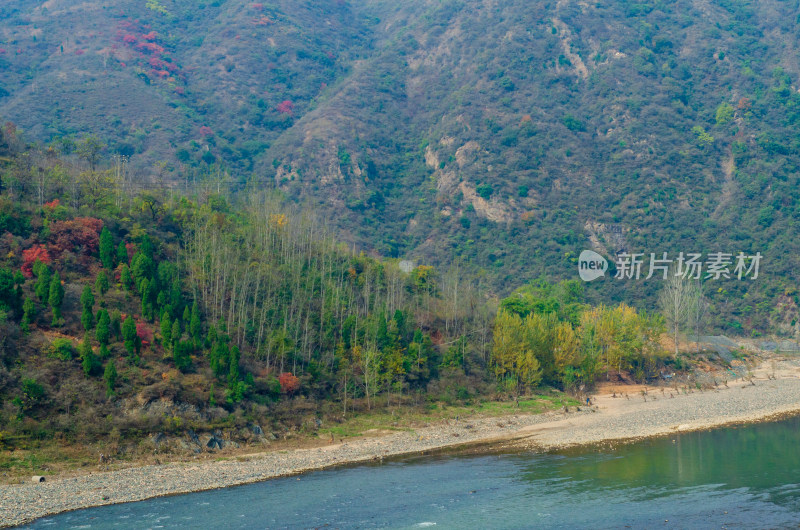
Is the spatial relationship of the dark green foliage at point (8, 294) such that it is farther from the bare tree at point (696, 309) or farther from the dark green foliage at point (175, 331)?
the bare tree at point (696, 309)

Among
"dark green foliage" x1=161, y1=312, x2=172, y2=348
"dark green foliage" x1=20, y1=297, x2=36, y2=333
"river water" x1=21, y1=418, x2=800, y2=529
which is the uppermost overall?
"dark green foliage" x1=20, y1=297, x2=36, y2=333

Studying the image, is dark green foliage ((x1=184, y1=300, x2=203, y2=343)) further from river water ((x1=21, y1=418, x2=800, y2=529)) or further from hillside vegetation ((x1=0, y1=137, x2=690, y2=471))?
river water ((x1=21, y1=418, x2=800, y2=529))

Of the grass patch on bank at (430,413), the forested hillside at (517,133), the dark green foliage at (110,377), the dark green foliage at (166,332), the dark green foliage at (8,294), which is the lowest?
the grass patch on bank at (430,413)

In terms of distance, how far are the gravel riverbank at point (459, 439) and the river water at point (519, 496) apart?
2141 millimetres

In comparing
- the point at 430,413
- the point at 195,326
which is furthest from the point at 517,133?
the point at 195,326

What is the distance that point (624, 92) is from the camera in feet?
559

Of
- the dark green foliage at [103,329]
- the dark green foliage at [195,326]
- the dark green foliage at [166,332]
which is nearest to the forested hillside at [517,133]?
the dark green foliage at [195,326]

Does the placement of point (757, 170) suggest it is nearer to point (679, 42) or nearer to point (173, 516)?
point (679, 42)

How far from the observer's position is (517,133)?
16238 cm

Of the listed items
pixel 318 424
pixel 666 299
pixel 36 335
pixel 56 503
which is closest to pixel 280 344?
pixel 318 424

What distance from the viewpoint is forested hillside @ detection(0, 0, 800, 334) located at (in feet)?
451

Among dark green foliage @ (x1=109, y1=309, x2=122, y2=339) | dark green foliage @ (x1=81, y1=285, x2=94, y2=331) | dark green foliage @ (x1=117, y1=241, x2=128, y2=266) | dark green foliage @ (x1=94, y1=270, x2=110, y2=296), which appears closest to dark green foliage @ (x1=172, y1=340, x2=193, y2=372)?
dark green foliage @ (x1=109, y1=309, x2=122, y2=339)

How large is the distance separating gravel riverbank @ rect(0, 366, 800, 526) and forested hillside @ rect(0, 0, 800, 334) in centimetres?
5076

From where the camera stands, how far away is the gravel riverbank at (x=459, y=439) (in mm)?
40844
